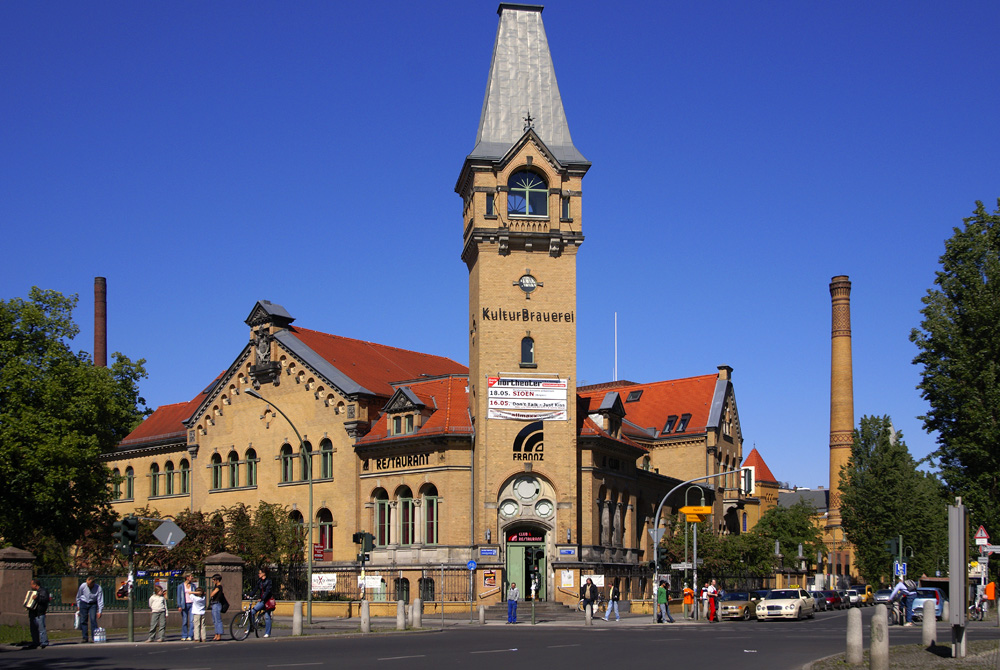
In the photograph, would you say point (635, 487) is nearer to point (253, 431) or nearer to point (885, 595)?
point (885, 595)

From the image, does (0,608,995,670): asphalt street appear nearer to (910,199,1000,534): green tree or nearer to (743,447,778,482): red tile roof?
(910,199,1000,534): green tree

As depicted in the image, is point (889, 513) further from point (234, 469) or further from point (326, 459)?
point (234, 469)

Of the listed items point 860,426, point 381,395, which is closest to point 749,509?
point 860,426

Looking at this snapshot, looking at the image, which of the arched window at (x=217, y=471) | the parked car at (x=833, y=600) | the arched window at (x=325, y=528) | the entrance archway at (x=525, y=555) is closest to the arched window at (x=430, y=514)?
the entrance archway at (x=525, y=555)

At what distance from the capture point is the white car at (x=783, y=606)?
155 feet

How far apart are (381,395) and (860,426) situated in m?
39.5

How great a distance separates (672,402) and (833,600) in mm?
18025

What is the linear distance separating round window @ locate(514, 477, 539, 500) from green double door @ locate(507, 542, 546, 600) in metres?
2.22

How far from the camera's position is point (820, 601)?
61.4m

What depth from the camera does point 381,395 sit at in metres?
57.4

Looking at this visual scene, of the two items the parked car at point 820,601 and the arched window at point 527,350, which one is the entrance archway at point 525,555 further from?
the parked car at point 820,601

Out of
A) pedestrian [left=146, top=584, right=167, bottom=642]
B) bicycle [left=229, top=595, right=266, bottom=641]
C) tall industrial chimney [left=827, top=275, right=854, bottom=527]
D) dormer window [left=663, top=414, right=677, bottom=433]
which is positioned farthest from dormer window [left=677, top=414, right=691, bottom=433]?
pedestrian [left=146, top=584, right=167, bottom=642]

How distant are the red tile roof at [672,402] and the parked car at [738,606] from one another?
928 inches

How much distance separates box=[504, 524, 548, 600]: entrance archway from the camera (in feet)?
165
